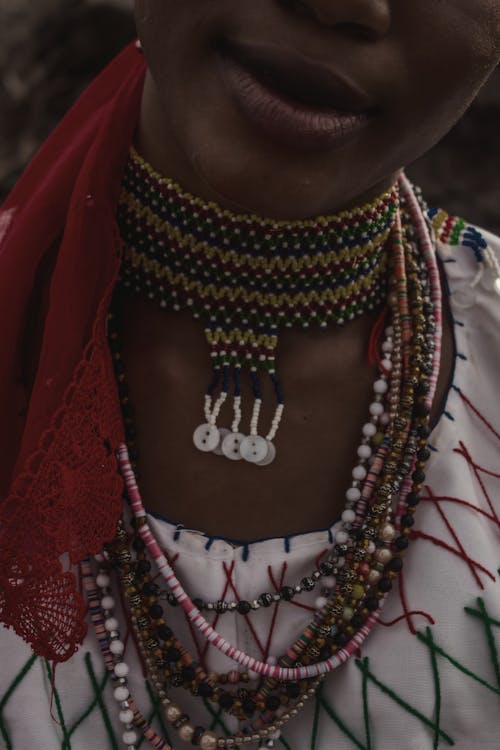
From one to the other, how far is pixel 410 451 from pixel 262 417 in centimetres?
20

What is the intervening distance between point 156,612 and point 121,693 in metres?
0.10

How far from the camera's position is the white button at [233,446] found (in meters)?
1.04

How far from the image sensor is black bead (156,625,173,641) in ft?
3.22

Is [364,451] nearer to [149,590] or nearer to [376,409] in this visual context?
[376,409]

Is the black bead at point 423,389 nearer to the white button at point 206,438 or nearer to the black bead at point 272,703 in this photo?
the white button at point 206,438

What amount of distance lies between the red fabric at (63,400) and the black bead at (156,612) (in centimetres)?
12

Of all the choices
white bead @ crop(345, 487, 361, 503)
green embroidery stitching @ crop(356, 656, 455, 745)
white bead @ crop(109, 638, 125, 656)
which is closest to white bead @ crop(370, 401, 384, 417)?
white bead @ crop(345, 487, 361, 503)

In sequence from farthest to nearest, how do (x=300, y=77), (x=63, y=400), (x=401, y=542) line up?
1. (x=401, y=542)
2. (x=63, y=400)
3. (x=300, y=77)

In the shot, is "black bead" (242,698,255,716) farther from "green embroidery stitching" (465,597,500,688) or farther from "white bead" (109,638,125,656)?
"green embroidery stitching" (465,597,500,688)

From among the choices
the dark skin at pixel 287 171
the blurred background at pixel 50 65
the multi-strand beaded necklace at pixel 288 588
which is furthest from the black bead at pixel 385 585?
the blurred background at pixel 50 65

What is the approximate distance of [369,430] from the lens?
3.52 feet

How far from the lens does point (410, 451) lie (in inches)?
41.6

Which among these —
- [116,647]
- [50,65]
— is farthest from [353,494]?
[50,65]

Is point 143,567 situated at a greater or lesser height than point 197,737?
greater
